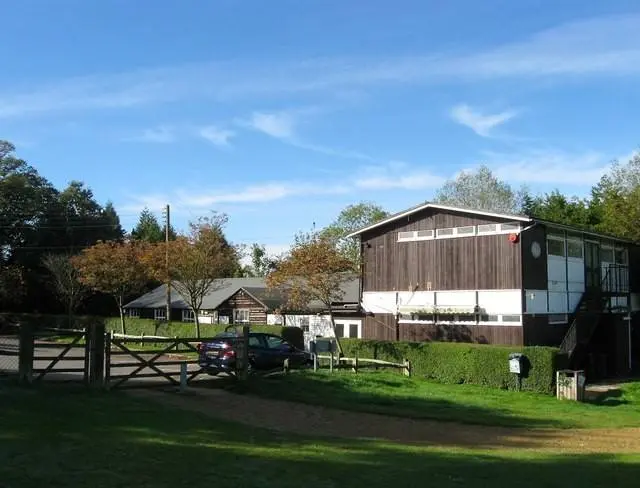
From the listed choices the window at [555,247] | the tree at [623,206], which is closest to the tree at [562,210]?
the tree at [623,206]

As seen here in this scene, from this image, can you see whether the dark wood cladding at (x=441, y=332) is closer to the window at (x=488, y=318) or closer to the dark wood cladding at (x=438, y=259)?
the window at (x=488, y=318)

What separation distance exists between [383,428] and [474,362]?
11514mm

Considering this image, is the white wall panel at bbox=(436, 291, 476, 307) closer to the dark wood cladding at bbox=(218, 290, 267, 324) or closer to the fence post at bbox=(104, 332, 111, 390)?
the dark wood cladding at bbox=(218, 290, 267, 324)

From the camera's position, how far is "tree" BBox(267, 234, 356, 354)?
105 ft

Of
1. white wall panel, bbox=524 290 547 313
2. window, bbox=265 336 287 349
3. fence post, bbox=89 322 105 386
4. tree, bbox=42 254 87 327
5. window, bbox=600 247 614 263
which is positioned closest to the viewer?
fence post, bbox=89 322 105 386

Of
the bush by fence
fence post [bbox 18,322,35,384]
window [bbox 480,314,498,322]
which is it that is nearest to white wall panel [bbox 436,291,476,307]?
window [bbox 480,314,498,322]

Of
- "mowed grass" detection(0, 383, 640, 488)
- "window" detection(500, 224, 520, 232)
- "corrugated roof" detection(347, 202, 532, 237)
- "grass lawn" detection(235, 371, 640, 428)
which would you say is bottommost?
"grass lawn" detection(235, 371, 640, 428)

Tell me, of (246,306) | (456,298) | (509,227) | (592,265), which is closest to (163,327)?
(246,306)

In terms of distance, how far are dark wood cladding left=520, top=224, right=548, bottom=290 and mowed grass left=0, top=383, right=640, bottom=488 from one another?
17.6 m

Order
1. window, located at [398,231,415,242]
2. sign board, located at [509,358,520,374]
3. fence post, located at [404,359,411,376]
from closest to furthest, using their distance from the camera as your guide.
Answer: sign board, located at [509,358,520,374], fence post, located at [404,359,411,376], window, located at [398,231,415,242]

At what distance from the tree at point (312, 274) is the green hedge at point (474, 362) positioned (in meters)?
4.43

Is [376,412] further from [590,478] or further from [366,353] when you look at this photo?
[366,353]

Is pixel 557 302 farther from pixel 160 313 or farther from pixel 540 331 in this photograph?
pixel 160 313

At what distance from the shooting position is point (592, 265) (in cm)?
3394
